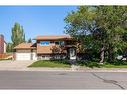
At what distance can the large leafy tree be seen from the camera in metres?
32.3

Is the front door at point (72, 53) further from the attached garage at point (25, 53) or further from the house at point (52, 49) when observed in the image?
the attached garage at point (25, 53)

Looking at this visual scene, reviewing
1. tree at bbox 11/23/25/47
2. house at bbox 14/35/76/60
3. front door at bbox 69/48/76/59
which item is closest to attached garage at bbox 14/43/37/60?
house at bbox 14/35/76/60

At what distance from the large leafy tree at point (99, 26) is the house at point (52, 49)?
53.0 feet

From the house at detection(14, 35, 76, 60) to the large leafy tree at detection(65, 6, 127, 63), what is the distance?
53.0ft

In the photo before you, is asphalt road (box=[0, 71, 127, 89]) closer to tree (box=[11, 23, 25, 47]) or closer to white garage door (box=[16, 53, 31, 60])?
white garage door (box=[16, 53, 31, 60])

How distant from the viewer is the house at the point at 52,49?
5372cm

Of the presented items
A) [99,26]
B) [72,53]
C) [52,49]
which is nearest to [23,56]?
[52,49]

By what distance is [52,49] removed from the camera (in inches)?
2141

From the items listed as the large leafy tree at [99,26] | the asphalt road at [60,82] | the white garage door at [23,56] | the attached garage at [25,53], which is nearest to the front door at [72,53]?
the attached garage at [25,53]

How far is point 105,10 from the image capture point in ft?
107

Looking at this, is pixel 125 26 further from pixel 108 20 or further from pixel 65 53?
pixel 65 53

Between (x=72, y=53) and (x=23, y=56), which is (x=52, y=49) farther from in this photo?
(x=23, y=56)

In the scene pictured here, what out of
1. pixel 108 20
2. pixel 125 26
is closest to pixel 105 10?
pixel 108 20

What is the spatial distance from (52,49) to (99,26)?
21584 mm
